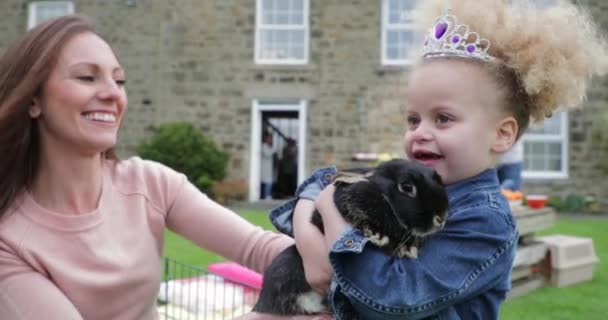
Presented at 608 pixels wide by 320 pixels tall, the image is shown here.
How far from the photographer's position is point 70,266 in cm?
192

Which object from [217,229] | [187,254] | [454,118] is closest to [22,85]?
[217,229]

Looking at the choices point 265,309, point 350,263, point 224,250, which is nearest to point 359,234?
point 350,263

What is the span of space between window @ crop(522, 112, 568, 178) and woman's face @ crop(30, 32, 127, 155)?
46.8 ft

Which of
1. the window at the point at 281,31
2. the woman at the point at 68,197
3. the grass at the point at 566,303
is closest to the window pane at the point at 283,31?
the window at the point at 281,31

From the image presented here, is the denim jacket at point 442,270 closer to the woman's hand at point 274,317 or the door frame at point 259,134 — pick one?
the woman's hand at point 274,317

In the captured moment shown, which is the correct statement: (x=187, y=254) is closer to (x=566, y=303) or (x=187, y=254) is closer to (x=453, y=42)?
(x=566, y=303)

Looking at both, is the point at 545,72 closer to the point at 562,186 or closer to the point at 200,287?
the point at 200,287

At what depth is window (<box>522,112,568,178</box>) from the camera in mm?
14914

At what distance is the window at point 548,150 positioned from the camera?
14.9 m

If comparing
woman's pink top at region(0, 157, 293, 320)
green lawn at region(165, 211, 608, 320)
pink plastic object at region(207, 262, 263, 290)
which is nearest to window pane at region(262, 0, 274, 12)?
green lawn at region(165, 211, 608, 320)

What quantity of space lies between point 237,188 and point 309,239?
1346cm

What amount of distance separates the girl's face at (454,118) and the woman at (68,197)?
2.32ft

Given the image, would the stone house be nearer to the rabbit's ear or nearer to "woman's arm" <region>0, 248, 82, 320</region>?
the rabbit's ear

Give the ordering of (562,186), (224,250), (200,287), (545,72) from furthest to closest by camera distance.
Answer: (562,186) → (200,287) → (224,250) → (545,72)
